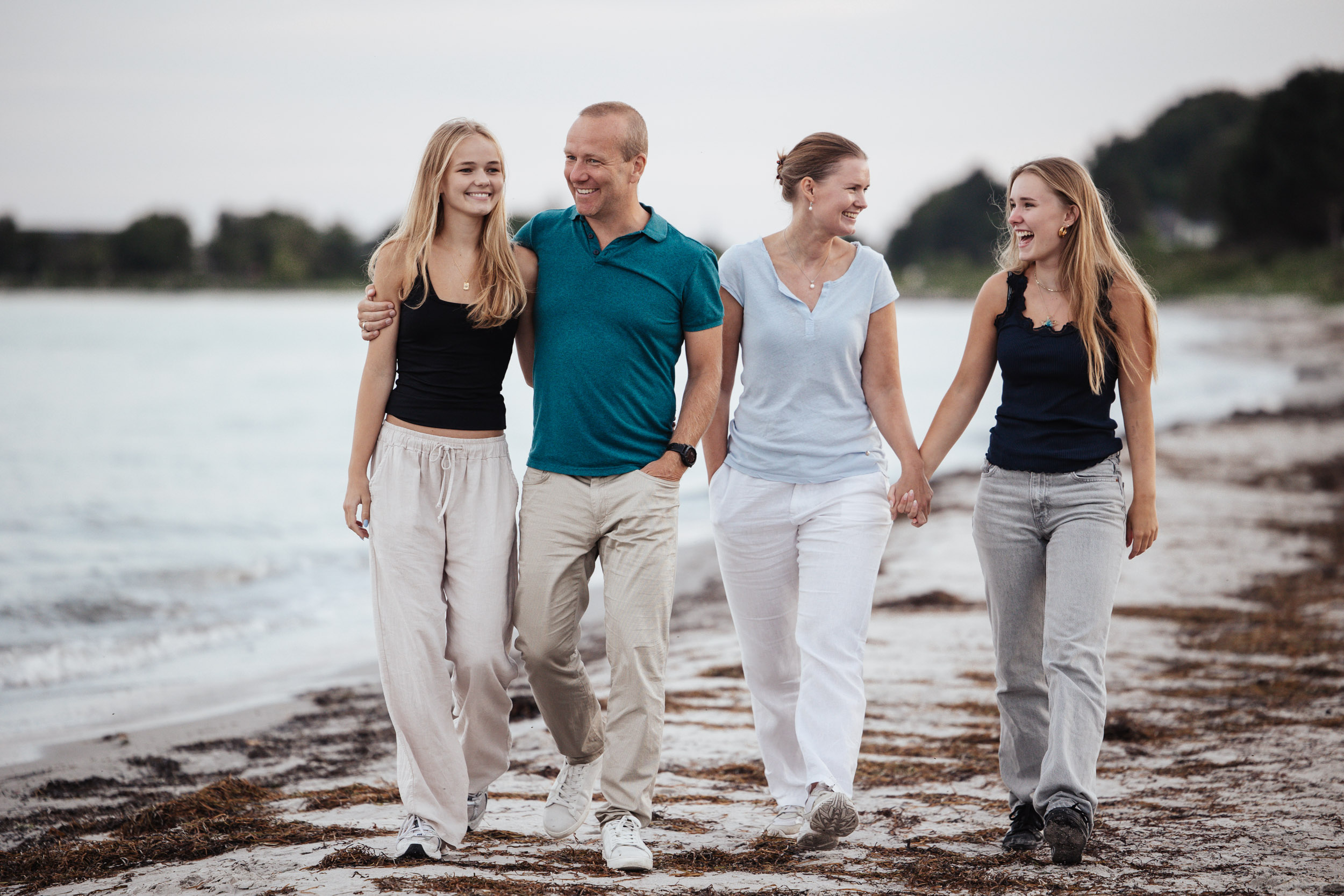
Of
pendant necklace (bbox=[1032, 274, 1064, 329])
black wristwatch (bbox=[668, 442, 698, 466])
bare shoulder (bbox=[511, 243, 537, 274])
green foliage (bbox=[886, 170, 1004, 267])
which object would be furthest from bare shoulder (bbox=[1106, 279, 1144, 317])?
green foliage (bbox=[886, 170, 1004, 267])

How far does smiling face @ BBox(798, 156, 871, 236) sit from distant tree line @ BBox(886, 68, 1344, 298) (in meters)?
0.58

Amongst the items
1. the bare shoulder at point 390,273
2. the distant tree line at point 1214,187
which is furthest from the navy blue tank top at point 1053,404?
the bare shoulder at point 390,273

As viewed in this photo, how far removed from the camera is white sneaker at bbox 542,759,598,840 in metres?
3.48

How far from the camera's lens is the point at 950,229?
11644cm

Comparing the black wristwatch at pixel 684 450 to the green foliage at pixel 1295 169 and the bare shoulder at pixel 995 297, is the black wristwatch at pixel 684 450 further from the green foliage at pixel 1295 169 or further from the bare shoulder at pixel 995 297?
A: the green foliage at pixel 1295 169

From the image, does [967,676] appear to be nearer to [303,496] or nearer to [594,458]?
[594,458]

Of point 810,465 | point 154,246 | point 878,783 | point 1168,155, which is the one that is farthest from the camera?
point 1168,155

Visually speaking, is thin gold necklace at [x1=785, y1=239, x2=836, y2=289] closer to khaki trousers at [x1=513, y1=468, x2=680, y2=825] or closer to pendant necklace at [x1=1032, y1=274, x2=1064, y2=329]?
pendant necklace at [x1=1032, y1=274, x2=1064, y2=329]

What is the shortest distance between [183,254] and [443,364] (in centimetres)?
10523

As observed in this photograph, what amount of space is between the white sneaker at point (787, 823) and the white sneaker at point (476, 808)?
0.92 metres

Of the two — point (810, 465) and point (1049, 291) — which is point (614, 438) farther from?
point (1049, 291)

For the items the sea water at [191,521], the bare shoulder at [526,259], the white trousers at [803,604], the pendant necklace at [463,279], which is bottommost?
the sea water at [191,521]

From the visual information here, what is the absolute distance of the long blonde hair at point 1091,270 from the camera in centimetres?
337

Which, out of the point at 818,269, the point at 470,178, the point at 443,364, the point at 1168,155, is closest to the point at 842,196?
the point at 818,269
